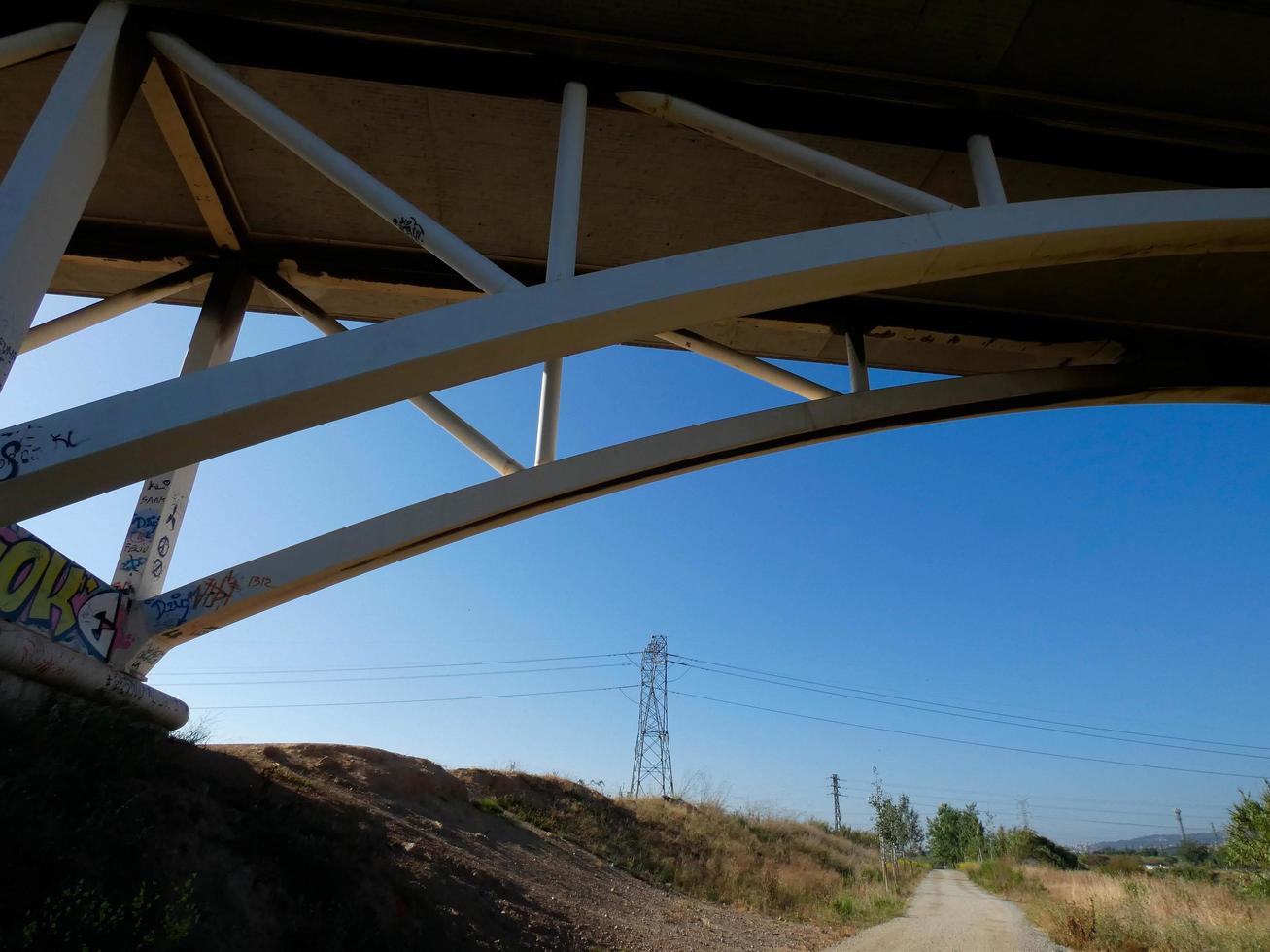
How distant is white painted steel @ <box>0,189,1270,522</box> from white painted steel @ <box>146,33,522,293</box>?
1.43 feet

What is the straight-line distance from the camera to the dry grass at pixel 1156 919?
1283cm

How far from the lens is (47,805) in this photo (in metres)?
4.40

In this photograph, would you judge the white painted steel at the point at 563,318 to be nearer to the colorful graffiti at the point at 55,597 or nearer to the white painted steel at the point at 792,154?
the white painted steel at the point at 792,154

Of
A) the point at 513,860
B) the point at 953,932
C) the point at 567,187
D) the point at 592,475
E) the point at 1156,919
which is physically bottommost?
the point at 953,932

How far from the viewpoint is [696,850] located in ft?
68.3

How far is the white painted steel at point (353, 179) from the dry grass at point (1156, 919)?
15.5 meters

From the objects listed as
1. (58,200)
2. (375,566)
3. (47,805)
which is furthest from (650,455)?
(47,805)

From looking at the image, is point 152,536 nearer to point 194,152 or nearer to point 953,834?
point 194,152

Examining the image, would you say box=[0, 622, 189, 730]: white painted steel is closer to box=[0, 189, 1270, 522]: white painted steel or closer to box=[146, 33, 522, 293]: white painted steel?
box=[0, 189, 1270, 522]: white painted steel

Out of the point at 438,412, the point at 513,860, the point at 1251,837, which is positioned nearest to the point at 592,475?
the point at 438,412

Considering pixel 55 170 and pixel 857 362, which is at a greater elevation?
pixel 857 362

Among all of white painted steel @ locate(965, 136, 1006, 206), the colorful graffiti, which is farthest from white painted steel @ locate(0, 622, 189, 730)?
white painted steel @ locate(965, 136, 1006, 206)

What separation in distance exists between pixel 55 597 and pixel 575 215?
412 cm

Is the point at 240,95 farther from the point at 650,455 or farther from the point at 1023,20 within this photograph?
the point at 1023,20
